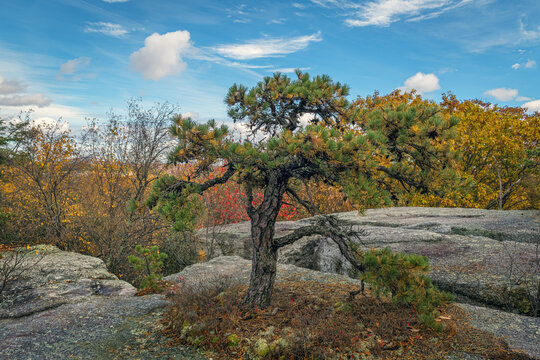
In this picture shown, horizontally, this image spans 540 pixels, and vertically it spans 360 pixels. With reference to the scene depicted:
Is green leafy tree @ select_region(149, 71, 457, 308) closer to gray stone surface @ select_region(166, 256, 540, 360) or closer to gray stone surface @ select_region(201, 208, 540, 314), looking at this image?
gray stone surface @ select_region(201, 208, 540, 314)

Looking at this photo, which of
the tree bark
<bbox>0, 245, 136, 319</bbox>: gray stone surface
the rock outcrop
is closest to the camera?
the rock outcrop

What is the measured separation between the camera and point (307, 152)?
3518mm

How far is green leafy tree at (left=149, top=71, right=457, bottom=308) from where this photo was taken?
3.57 m

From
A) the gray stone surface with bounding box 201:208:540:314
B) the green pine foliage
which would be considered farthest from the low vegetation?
the gray stone surface with bounding box 201:208:540:314

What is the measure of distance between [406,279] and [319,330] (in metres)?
1.05

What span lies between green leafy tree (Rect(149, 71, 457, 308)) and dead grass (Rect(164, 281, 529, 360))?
1.34 ft

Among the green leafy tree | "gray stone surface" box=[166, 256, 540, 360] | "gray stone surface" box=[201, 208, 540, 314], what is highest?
the green leafy tree

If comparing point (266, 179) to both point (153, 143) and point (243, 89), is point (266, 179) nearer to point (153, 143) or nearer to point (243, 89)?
point (243, 89)

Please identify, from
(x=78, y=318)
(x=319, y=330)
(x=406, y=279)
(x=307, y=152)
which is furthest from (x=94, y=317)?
(x=406, y=279)

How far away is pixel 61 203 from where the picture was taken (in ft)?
29.1

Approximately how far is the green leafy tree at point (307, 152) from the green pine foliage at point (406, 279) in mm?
280

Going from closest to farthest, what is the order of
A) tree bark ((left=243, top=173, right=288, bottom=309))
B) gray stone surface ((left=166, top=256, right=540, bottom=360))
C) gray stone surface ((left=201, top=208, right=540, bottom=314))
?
gray stone surface ((left=166, top=256, right=540, bottom=360)) → tree bark ((left=243, top=173, right=288, bottom=309)) → gray stone surface ((left=201, top=208, right=540, bottom=314))

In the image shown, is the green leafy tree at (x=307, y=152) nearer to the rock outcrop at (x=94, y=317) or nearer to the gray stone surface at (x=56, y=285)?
the rock outcrop at (x=94, y=317)

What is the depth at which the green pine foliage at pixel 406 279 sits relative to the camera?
12.0 feet
